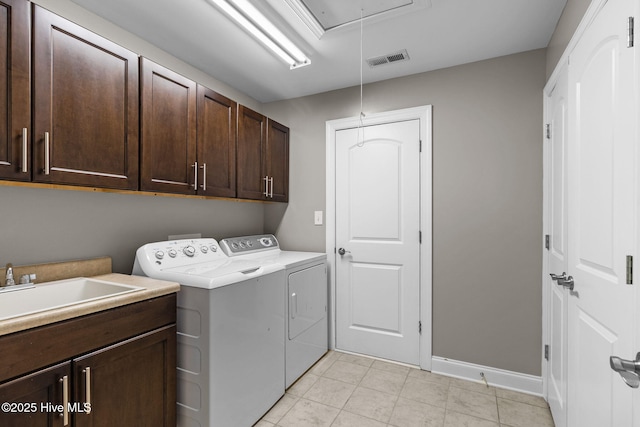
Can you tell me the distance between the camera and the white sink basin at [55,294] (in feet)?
4.38

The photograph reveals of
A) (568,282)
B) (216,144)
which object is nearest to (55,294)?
(216,144)

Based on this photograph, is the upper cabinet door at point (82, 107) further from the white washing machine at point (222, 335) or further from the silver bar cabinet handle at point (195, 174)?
the white washing machine at point (222, 335)

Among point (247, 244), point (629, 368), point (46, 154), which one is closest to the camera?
point (629, 368)

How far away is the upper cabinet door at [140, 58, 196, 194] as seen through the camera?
5.64ft

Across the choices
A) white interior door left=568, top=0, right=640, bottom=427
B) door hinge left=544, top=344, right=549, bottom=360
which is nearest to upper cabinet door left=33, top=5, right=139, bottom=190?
white interior door left=568, top=0, right=640, bottom=427

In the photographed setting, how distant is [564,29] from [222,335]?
2.55 meters

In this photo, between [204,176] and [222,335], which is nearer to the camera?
[222,335]

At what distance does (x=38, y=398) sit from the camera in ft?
3.50

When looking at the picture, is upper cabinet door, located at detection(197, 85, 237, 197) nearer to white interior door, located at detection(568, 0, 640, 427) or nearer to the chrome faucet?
the chrome faucet

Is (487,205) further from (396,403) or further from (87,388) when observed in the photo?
(87,388)

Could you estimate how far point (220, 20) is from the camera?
6.05ft

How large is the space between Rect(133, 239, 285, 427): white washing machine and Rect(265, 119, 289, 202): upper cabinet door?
3.32 ft

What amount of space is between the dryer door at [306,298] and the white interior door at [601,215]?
64.5 inches

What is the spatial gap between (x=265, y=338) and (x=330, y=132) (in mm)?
1917
